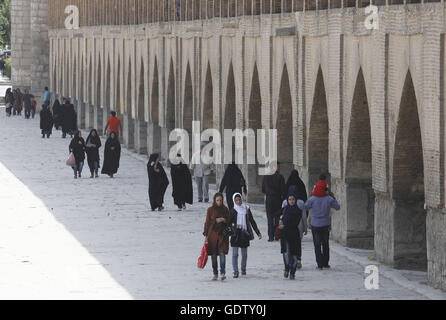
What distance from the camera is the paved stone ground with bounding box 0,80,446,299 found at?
669 inches

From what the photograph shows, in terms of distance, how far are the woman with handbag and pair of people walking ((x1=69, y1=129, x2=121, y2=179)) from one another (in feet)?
45.3

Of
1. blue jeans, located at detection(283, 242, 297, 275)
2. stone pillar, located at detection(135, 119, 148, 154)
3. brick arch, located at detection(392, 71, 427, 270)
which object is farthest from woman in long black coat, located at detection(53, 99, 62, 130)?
blue jeans, located at detection(283, 242, 297, 275)

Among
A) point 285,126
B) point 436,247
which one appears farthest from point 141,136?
point 436,247

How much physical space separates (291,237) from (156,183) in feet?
27.0

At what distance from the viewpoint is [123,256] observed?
20.1m

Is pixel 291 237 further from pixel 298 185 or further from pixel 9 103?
pixel 9 103

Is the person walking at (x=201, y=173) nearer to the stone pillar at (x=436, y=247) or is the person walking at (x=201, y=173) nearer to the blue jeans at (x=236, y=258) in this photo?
the blue jeans at (x=236, y=258)

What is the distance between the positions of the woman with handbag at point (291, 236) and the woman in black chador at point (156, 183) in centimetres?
798

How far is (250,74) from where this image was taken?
91.0ft

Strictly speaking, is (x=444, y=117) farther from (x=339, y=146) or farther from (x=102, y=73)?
(x=102, y=73)

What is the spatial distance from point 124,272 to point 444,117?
480 cm

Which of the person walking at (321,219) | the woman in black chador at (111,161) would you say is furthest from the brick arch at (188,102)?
the person walking at (321,219)

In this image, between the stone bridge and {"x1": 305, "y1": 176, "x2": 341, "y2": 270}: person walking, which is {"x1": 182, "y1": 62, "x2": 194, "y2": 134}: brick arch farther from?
{"x1": 305, "y1": 176, "x2": 341, "y2": 270}: person walking

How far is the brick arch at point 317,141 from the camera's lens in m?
23.4
